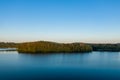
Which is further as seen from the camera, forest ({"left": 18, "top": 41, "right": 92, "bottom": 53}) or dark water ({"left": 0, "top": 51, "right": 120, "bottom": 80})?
forest ({"left": 18, "top": 41, "right": 92, "bottom": 53})

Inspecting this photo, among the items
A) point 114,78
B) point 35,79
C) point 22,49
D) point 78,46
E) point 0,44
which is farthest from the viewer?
point 0,44

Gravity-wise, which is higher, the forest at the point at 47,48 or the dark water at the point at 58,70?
the forest at the point at 47,48

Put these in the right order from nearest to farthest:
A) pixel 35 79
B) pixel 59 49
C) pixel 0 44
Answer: pixel 35 79 → pixel 59 49 → pixel 0 44

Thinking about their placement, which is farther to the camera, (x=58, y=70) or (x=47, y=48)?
(x=47, y=48)

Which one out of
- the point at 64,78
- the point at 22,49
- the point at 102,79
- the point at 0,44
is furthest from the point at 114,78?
the point at 0,44

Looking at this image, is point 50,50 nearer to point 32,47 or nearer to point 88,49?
point 32,47

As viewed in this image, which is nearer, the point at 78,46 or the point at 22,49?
the point at 22,49

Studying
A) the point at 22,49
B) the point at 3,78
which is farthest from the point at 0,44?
the point at 3,78

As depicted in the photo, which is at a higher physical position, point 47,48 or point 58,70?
point 47,48

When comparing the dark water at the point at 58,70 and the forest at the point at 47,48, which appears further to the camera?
the forest at the point at 47,48

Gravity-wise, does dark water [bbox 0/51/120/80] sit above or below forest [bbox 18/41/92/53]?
below
